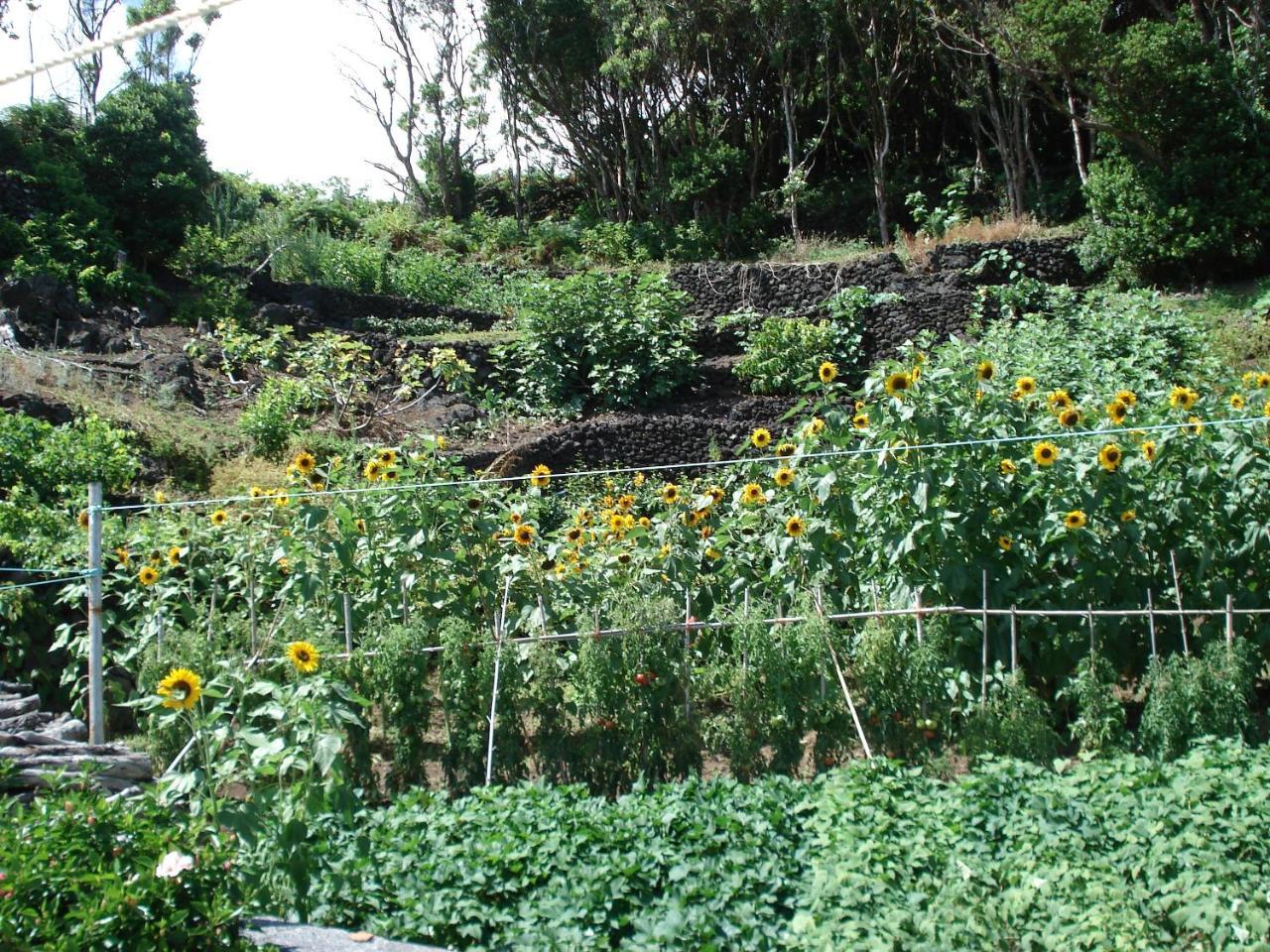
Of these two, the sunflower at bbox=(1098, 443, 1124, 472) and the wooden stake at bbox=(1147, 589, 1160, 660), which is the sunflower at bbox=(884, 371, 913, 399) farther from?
the wooden stake at bbox=(1147, 589, 1160, 660)

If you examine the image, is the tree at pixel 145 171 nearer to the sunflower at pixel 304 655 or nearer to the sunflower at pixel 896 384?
A: the sunflower at pixel 896 384

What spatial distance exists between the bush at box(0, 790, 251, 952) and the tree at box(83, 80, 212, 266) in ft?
42.3

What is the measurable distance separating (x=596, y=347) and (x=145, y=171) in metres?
7.10

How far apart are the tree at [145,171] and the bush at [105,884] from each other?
42.3ft

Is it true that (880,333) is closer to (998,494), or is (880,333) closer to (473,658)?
(998,494)

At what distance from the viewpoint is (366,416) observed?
10328 mm

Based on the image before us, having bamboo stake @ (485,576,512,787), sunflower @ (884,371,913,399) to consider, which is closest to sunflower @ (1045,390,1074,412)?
sunflower @ (884,371,913,399)

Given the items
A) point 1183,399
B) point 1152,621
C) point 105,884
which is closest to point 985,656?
point 1152,621

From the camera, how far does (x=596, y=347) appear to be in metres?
11.7

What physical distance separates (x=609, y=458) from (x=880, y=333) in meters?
3.87

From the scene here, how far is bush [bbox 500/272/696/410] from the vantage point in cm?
1148

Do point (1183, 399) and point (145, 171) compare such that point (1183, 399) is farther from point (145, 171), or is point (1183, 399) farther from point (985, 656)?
point (145, 171)

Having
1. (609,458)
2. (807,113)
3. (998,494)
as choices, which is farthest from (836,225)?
(998,494)

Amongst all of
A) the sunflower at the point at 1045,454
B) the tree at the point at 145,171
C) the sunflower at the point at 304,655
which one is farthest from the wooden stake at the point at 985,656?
the tree at the point at 145,171
